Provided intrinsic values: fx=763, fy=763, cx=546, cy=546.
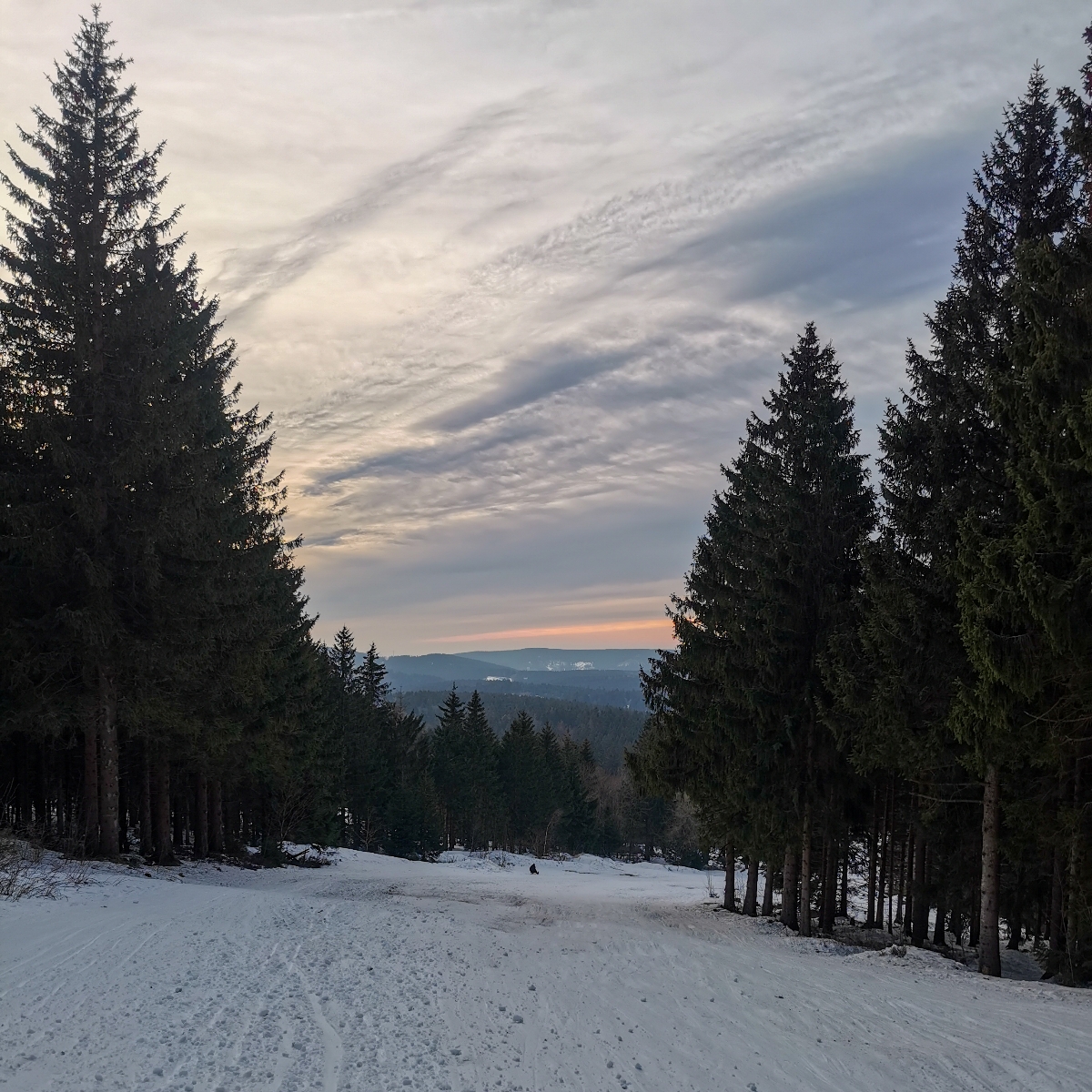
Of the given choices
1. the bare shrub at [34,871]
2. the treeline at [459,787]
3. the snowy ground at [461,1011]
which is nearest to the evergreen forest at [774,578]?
the bare shrub at [34,871]

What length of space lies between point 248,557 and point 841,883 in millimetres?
21537

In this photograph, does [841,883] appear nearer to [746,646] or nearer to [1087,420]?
[746,646]

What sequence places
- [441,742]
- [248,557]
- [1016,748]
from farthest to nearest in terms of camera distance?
[441,742] < [248,557] < [1016,748]

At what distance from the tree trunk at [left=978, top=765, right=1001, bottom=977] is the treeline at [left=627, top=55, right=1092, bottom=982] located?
0.05m

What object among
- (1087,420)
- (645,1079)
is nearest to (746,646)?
(1087,420)

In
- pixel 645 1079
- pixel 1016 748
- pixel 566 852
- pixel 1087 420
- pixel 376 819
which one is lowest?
pixel 566 852

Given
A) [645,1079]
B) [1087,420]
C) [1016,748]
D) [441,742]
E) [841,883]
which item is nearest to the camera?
[645,1079]

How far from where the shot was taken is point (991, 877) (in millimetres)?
12750

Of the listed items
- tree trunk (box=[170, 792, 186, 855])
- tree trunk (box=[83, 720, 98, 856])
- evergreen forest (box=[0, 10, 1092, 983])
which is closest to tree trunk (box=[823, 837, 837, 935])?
evergreen forest (box=[0, 10, 1092, 983])

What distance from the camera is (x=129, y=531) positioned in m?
16.1

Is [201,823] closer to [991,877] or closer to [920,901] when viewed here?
[920,901]

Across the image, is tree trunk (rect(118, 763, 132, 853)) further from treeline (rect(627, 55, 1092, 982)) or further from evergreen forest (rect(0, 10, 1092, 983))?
treeline (rect(627, 55, 1092, 982))

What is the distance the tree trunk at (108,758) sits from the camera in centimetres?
1628

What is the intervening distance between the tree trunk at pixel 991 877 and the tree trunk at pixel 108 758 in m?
17.1
